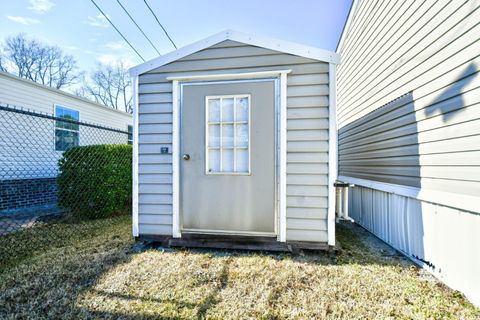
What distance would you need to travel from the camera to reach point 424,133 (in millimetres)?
2480

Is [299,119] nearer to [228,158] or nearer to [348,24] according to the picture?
[228,158]

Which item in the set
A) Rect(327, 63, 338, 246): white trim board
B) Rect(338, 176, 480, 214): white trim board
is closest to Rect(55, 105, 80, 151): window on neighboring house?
Rect(327, 63, 338, 246): white trim board

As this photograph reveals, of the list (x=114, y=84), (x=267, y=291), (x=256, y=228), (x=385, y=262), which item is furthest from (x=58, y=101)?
(x=114, y=84)

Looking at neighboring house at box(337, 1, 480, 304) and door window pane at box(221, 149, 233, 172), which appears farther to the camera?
door window pane at box(221, 149, 233, 172)

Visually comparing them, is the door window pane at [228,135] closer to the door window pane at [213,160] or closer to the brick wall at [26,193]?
the door window pane at [213,160]

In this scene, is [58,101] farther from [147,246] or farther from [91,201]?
[147,246]

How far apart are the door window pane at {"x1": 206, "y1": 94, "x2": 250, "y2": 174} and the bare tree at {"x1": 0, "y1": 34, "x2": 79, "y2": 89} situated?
16721mm

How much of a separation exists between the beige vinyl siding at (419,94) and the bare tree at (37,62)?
17.9m

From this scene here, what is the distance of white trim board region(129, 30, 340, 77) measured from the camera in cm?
264

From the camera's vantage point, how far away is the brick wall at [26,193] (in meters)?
4.99

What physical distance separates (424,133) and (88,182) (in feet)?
16.7

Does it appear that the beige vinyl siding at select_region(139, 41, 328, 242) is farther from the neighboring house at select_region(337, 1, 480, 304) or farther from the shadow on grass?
the shadow on grass

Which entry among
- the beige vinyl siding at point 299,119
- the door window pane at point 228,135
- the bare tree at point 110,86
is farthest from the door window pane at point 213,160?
the bare tree at point 110,86

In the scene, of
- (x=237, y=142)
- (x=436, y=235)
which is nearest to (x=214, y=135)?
(x=237, y=142)
